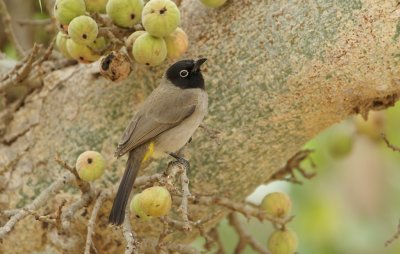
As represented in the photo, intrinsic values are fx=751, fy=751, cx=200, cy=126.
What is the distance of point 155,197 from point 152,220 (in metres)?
0.61

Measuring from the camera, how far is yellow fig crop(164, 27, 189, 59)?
10.2 feet

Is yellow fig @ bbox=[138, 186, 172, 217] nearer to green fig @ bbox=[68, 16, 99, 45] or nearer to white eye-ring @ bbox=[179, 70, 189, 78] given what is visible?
green fig @ bbox=[68, 16, 99, 45]

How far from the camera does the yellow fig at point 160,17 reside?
296 centimetres

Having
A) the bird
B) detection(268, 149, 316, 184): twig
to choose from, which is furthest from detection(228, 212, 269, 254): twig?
the bird

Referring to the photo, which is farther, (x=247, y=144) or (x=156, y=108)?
(x=156, y=108)

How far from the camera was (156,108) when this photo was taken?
3.49m

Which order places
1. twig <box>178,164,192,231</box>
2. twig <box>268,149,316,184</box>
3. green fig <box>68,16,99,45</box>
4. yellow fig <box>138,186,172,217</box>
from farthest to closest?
1. twig <box>268,149,316,184</box>
2. green fig <box>68,16,99,45</box>
3. yellow fig <box>138,186,172,217</box>
4. twig <box>178,164,192,231</box>

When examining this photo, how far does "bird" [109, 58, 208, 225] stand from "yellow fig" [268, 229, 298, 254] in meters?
0.57

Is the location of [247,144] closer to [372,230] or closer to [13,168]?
[13,168]

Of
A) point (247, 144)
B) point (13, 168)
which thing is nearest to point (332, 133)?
point (247, 144)

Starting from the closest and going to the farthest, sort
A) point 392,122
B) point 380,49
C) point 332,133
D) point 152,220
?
point 380,49 → point 152,220 → point 332,133 → point 392,122

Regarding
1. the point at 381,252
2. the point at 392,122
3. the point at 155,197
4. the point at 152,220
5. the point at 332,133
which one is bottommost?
the point at 155,197

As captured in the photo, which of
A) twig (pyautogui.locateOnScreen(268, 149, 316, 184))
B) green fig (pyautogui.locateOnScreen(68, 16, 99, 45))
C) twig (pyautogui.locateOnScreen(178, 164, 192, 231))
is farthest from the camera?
twig (pyautogui.locateOnScreen(268, 149, 316, 184))

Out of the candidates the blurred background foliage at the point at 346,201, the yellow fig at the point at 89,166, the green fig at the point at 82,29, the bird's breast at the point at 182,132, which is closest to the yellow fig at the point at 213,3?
the bird's breast at the point at 182,132
